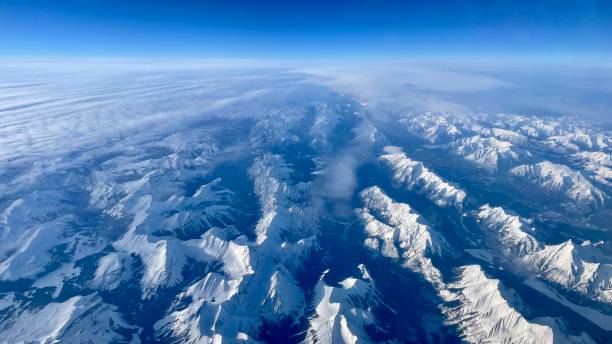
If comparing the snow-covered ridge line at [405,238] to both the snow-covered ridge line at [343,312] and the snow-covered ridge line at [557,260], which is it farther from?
the snow-covered ridge line at [557,260]

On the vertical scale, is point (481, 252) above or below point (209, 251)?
below

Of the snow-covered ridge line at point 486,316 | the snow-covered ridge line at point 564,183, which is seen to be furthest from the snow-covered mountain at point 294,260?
the snow-covered ridge line at point 564,183

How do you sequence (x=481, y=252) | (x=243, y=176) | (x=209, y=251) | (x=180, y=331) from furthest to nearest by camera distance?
(x=243, y=176) → (x=481, y=252) → (x=209, y=251) → (x=180, y=331)

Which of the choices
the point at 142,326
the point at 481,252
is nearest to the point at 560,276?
the point at 481,252

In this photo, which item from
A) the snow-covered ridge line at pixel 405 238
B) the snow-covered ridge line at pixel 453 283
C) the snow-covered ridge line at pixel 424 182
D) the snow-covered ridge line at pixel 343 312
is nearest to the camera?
the snow-covered ridge line at pixel 343 312

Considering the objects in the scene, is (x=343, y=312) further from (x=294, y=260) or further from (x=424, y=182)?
(x=424, y=182)

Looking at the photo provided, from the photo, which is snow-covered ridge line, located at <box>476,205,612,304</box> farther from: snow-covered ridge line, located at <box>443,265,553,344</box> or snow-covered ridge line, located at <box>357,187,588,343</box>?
snow-covered ridge line, located at <box>443,265,553,344</box>

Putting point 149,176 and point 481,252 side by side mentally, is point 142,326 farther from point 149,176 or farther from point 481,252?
point 481,252
